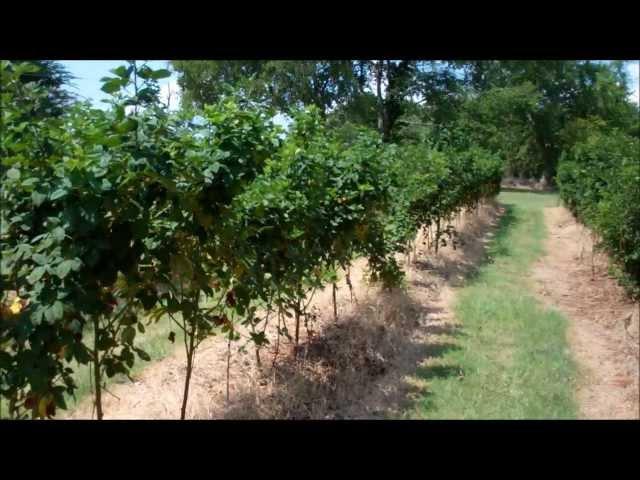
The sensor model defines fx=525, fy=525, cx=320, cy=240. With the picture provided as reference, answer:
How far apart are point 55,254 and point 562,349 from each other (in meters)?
3.77

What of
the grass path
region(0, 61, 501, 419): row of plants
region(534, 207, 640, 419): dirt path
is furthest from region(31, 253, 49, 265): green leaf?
region(534, 207, 640, 419): dirt path

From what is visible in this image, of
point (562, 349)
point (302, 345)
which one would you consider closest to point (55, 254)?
point (302, 345)

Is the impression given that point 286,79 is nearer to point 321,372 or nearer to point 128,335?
point 321,372

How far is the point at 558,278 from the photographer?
7320mm

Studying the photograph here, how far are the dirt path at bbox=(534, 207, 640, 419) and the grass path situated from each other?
0.11 metres

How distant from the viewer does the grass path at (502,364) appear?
3.44m

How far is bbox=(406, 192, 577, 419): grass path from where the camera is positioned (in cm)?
344

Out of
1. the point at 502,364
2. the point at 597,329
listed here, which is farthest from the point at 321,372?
the point at 597,329

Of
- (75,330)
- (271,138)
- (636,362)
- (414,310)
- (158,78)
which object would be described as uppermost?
(158,78)

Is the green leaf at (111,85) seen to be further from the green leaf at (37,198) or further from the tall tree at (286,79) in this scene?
the tall tree at (286,79)

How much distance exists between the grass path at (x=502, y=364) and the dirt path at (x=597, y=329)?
0.38ft

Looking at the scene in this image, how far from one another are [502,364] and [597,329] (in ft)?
3.18

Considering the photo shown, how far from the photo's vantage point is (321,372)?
438cm
